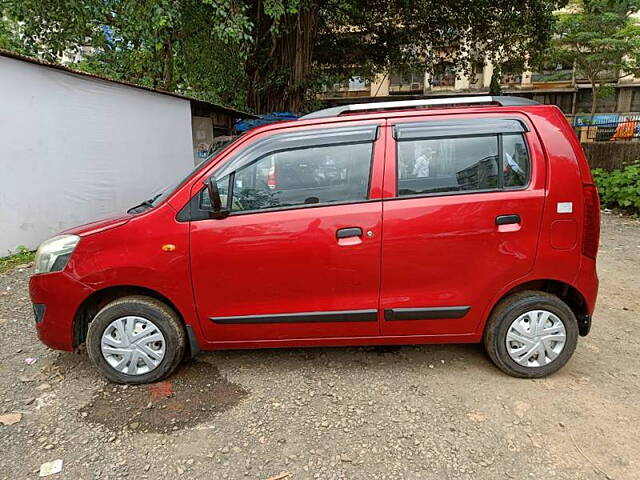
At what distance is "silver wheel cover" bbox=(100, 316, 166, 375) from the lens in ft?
9.17

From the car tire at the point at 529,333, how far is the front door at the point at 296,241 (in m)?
0.86

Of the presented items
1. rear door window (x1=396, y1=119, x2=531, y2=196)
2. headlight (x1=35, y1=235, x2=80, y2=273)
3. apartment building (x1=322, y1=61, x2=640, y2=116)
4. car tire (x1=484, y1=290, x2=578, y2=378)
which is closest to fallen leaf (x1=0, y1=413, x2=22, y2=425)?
headlight (x1=35, y1=235, x2=80, y2=273)

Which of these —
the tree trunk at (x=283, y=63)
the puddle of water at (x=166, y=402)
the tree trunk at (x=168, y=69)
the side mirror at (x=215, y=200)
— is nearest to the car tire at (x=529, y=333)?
the puddle of water at (x=166, y=402)

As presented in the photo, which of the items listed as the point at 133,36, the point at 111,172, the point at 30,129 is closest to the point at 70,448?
the point at 30,129

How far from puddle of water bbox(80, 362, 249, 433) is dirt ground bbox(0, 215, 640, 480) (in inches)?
0.4

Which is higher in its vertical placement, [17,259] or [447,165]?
[447,165]

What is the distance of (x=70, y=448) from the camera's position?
233 centimetres

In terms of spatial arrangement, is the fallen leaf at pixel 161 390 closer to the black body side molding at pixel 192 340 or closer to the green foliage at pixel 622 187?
the black body side molding at pixel 192 340

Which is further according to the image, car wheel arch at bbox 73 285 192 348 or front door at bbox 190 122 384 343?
car wheel arch at bbox 73 285 192 348

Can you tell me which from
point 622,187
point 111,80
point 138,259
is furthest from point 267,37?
point 138,259

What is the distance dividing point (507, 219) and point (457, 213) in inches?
12.8

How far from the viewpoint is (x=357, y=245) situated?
8.74ft

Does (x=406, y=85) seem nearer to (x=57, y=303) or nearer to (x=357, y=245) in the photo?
(x=357, y=245)

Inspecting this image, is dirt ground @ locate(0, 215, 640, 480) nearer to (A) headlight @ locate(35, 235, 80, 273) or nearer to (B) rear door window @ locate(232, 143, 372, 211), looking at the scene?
(A) headlight @ locate(35, 235, 80, 273)
